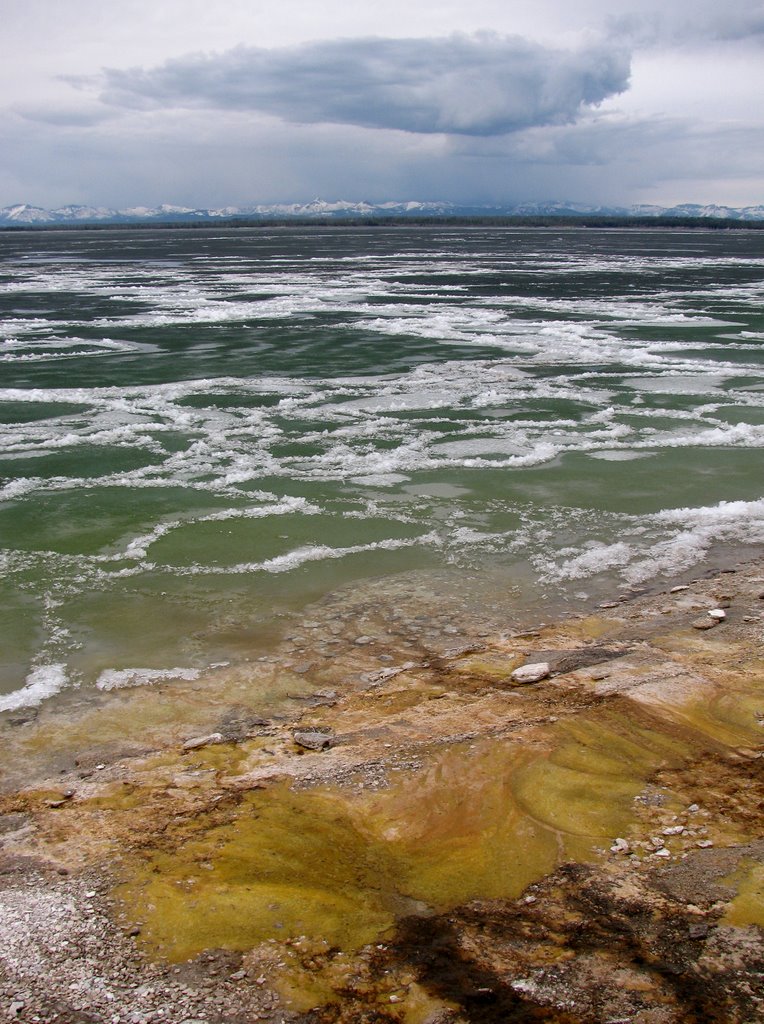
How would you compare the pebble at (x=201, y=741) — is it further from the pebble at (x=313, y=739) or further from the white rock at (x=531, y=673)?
the white rock at (x=531, y=673)

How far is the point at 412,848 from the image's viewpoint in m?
4.71

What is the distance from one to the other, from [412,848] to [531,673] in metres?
2.24

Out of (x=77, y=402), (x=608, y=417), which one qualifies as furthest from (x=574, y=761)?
(x=77, y=402)

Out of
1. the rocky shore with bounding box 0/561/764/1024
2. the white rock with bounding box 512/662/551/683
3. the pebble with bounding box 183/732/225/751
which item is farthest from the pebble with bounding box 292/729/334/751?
the white rock with bounding box 512/662/551/683

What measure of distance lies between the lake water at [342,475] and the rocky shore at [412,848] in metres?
1.48

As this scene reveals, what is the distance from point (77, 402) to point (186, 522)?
26.3 ft

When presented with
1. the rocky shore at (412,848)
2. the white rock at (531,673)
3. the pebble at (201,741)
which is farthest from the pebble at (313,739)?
the white rock at (531,673)

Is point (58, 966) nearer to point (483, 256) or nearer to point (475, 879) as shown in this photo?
point (475, 879)

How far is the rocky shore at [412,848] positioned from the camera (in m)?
3.64

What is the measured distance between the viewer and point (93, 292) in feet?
133

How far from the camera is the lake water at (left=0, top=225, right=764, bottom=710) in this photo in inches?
329

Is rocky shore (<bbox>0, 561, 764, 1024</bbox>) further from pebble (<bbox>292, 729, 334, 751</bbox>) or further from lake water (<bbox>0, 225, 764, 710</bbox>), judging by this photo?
lake water (<bbox>0, 225, 764, 710</bbox>)

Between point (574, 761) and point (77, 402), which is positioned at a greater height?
point (77, 402)

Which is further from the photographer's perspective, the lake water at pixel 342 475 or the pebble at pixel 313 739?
the lake water at pixel 342 475
